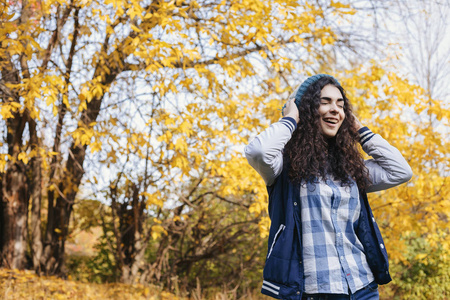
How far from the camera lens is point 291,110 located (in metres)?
1.95

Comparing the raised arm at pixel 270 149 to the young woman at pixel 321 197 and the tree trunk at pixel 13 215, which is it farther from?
the tree trunk at pixel 13 215

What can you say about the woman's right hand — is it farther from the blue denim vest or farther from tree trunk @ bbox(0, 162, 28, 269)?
tree trunk @ bbox(0, 162, 28, 269)

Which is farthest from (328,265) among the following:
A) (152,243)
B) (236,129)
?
(152,243)

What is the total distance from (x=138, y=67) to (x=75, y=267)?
412 centimetres

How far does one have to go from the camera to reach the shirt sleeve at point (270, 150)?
5.66 feet

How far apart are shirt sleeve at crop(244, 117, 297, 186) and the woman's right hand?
8 cm

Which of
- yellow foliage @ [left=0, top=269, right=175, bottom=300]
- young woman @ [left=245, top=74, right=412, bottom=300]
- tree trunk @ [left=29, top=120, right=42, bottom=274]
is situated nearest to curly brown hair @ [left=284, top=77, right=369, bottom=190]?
young woman @ [left=245, top=74, right=412, bottom=300]

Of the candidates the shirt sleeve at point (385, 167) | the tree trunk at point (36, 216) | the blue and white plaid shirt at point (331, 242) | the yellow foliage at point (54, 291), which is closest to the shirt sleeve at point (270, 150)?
the blue and white plaid shirt at point (331, 242)

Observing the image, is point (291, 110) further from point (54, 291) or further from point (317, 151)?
point (54, 291)

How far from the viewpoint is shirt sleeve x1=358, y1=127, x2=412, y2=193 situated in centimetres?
199

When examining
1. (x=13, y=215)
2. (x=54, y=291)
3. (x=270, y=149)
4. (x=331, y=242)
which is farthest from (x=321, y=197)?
(x=13, y=215)

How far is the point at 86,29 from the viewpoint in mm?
4848

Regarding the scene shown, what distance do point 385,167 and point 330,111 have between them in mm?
374

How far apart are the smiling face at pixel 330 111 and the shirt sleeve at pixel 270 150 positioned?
180 millimetres
